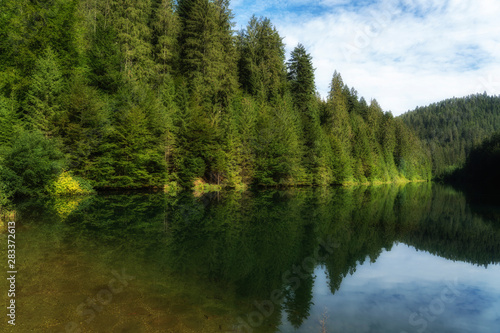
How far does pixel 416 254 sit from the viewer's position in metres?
12.8

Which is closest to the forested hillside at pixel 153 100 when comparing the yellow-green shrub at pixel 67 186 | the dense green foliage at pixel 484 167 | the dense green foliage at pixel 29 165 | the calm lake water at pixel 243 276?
the dense green foliage at pixel 29 165

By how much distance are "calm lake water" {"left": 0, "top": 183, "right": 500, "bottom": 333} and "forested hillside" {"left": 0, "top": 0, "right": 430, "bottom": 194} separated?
1337cm

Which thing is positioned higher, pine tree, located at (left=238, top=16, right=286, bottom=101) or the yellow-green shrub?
pine tree, located at (left=238, top=16, right=286, bottom=101)

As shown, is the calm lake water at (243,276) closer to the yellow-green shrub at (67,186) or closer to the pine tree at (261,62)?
the yellow-green shrub at (67,186)

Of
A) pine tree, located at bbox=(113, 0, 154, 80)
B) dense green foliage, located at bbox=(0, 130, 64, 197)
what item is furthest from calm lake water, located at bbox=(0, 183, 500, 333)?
pine tree, located at bbox=(113, 0, 154, 80)

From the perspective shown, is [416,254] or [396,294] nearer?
[396,294]

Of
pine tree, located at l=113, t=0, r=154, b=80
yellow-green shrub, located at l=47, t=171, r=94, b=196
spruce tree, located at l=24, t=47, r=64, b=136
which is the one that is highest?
pine tree, located at l=113, t=0, r=154, b=80

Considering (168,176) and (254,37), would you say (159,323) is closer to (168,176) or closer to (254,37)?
(168,176)

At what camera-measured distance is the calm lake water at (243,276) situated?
5.93 metres

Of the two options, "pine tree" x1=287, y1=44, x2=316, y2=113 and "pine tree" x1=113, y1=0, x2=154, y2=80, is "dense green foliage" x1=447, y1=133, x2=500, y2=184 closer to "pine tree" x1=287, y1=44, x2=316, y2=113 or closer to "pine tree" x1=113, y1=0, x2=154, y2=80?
"pine tree" x1=287, y1=44, x2=316, y2=113

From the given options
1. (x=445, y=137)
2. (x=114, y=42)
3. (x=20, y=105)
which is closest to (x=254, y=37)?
(x=114, y=42)

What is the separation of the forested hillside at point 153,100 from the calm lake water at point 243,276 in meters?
13.4

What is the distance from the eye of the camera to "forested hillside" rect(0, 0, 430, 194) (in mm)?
26625

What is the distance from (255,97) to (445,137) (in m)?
188
